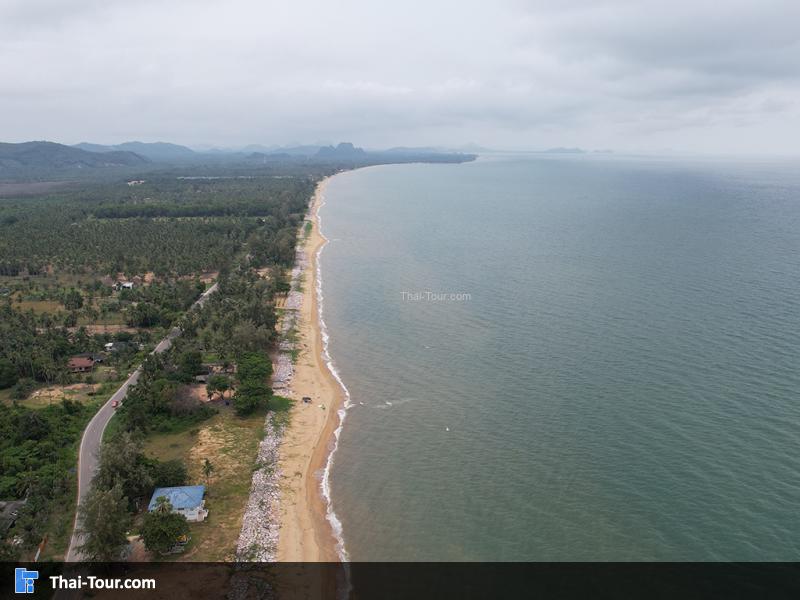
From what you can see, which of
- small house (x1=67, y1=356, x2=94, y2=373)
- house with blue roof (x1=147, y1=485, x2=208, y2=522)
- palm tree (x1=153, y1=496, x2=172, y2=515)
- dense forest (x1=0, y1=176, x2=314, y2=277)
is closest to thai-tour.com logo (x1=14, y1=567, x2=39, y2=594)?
palm tree (x1=153, y1=496, x2=172, y2=515)

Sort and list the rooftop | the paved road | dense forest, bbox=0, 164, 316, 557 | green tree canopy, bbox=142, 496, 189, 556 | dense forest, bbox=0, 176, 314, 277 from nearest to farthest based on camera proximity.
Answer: green tree canopy, bbox=142, 496, 189, 556, the paved road, the rooftop, dense forest, bbox=0, 164, 316, 557, dense forest, bbox=0, 176, 314, 277

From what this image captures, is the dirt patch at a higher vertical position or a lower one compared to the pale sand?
higher

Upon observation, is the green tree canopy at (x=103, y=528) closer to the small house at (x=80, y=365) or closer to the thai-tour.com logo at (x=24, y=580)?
the thai-tour.com logo at (x=24, y=580)

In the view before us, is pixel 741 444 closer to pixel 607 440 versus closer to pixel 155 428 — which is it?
pixel 607 440

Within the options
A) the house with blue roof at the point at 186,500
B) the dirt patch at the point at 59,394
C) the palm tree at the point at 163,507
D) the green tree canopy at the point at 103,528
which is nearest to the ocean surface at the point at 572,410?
the house with blue roof at the point at 186,500

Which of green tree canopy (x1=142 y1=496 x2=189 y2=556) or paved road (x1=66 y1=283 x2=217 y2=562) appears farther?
paved road (x1=66 y1=283 x2=217 y2=562)

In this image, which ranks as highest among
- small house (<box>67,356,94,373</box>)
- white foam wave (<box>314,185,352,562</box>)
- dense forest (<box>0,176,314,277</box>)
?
dense forest (<box>0,176,314,277</box>)

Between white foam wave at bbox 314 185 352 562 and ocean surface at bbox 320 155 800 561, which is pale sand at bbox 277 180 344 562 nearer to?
white foam wave at bbox 314 185 352 562
